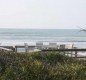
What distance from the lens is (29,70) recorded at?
32.7 ft

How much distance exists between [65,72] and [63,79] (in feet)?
1.78

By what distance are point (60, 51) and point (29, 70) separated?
6119 millimetres

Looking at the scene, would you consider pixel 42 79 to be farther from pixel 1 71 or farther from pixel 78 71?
pixel 1 71

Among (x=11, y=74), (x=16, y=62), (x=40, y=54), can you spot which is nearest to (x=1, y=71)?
(x=16, y=62)

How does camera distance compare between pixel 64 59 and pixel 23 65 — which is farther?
pixel 64 59

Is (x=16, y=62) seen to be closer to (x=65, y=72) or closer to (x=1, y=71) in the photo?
(x=1, y=71)

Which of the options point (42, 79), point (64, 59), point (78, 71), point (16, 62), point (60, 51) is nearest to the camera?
point (42, 79)

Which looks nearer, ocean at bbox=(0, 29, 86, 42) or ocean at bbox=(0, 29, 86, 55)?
ocean at bbox=(0, 29, 86, 55)

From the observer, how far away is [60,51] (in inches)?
630

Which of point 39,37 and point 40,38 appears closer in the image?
point 40,38

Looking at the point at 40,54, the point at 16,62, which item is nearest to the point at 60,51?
the point at 40,54

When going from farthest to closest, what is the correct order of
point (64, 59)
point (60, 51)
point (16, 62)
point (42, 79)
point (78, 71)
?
point (60, 51) → point (64, 59) → point (16, 62) → point (78, 71) → point (42, 79)

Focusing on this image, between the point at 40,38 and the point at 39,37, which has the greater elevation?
the point at 40,38

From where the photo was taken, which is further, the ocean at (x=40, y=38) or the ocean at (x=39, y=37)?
the ocean at (x=39, y=37)
